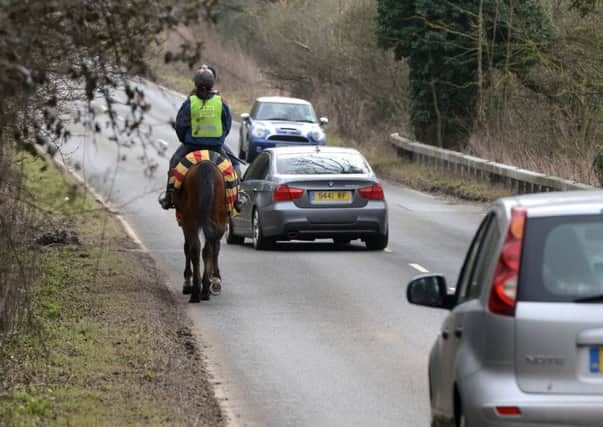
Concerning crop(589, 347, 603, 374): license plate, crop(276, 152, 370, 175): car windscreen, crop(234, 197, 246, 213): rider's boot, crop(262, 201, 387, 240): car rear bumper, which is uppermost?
crop(589, 347, 603, 374): license plate

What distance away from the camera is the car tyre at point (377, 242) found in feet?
74.2

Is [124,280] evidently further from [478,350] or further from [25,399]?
[478,350]

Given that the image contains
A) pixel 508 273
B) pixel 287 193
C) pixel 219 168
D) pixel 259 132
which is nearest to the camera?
pixel 508 273

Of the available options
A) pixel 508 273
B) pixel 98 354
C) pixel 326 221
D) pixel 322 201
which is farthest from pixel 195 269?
pixel 508 273

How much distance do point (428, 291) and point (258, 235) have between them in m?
14.9

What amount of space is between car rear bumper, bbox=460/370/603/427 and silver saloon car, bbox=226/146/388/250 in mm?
15340

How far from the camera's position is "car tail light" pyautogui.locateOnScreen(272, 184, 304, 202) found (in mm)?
22406

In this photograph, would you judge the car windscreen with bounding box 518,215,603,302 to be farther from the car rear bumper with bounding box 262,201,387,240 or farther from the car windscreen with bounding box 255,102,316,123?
the car windscreen with bounding box 255,102,316,123

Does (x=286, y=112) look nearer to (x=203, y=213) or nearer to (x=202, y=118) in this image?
(x=202, y=118)

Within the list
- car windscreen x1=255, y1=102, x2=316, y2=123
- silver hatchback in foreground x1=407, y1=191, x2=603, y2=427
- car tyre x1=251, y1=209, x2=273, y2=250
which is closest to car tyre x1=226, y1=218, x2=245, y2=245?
car tyre x1=251, y1=209, x2=273, y2=250

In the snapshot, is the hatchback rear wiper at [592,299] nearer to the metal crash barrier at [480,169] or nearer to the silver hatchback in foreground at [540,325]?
the silver hatchback in foreground at [540,325]

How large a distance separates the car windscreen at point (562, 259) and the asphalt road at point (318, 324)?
218 centimetres

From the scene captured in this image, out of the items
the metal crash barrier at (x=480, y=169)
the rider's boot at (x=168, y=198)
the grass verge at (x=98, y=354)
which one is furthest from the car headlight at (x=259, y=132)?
the rider's boot at (x=168, y=198)

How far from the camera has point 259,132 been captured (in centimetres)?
4241
